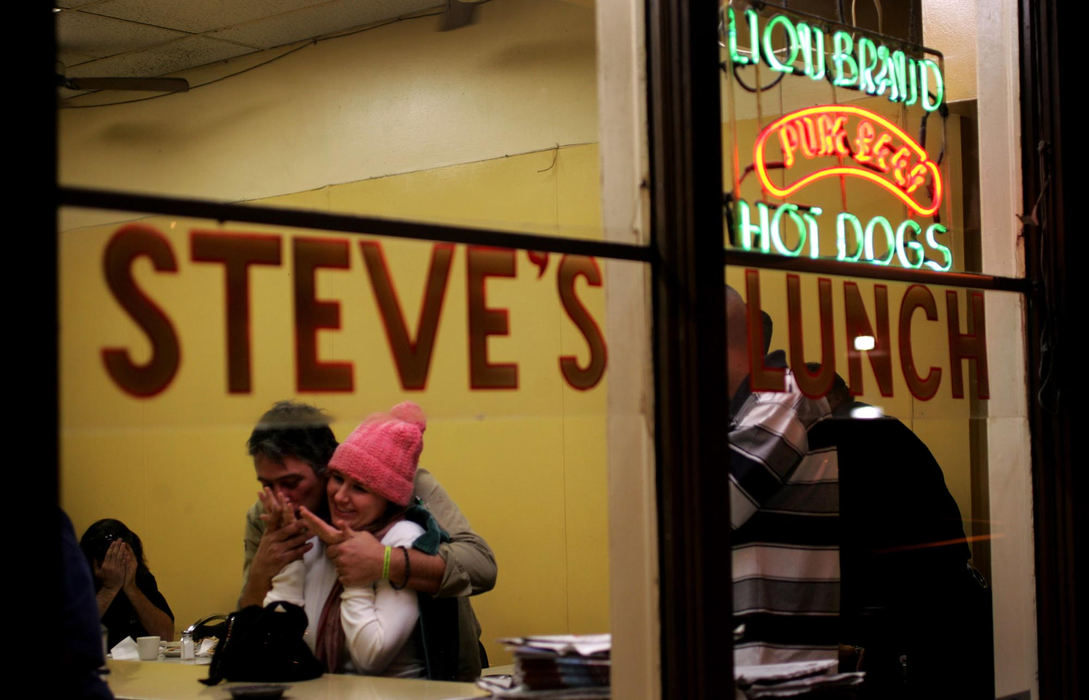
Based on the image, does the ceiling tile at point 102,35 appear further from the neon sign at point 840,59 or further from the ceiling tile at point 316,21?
the neon sign at point 840,59

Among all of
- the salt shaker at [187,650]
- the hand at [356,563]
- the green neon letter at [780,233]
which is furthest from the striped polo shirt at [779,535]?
the salt shaker at [187,650]

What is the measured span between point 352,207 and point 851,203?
2.71 meters

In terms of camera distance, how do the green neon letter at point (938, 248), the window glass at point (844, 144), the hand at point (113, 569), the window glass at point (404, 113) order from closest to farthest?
the window glass at point (844, 144)
the green neon letter at point (938, 248)
the hand at point (113, 569)
the window glass at point (404, 113)

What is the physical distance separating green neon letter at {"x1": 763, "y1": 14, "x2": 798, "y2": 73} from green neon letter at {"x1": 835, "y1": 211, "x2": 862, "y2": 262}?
1.13 ft

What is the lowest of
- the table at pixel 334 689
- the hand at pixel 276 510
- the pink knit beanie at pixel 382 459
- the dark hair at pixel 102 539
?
the table at pixel 334 689

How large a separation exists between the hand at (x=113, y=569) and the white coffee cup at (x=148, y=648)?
1.56 ft

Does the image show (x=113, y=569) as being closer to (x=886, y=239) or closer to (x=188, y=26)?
(x=188, y=26)

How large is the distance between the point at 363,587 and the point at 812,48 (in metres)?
1.62

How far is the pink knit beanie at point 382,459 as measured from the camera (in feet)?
9.35

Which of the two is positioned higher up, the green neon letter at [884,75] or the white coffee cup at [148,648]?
the green neon letter at [884,75]

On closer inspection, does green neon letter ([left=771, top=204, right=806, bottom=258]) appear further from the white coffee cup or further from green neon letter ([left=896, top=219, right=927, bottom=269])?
the white coffee cup

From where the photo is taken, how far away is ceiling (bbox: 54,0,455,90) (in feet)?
16.1

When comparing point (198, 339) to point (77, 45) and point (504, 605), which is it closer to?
point (504, 605)

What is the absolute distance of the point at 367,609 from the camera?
2840 millimetres
